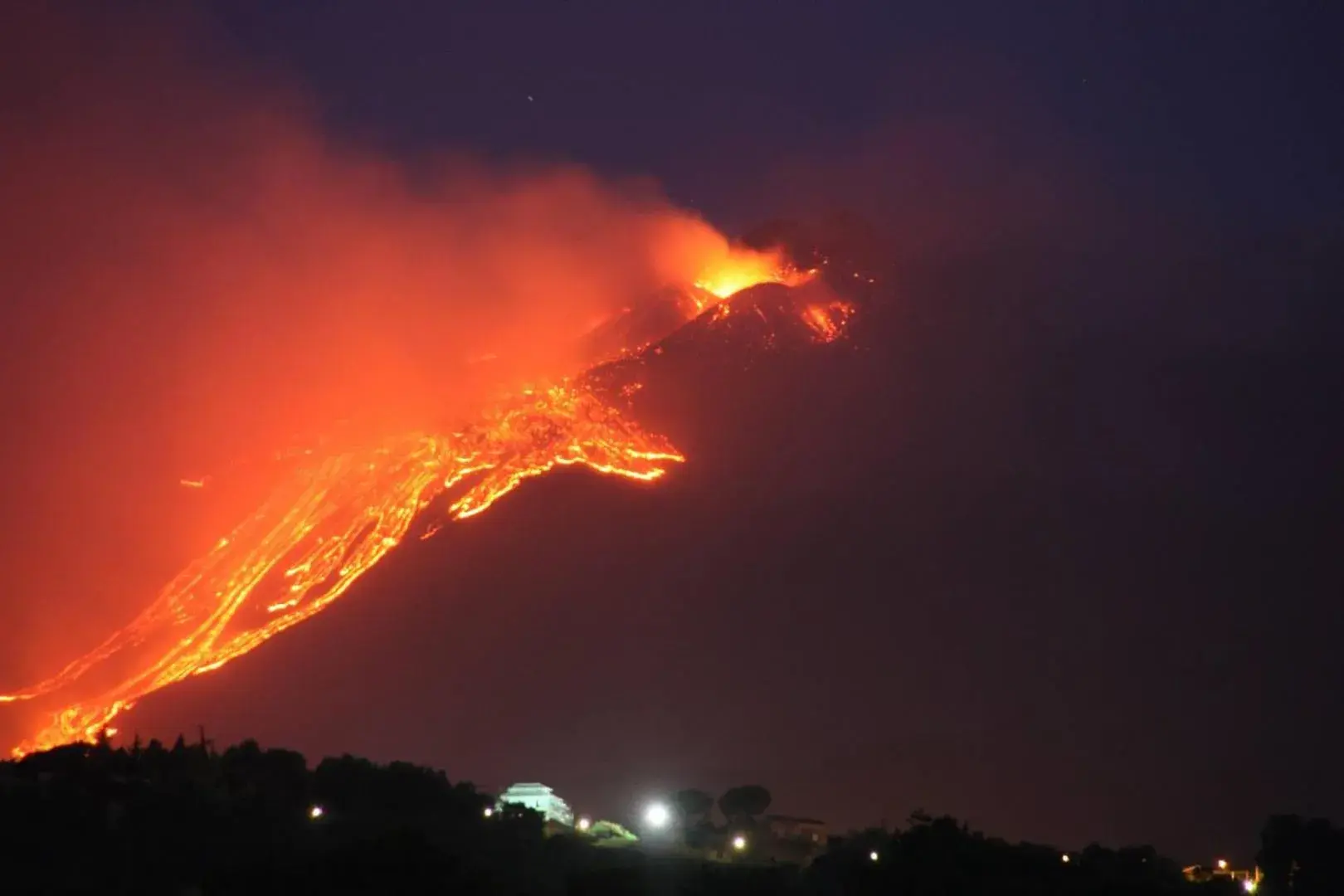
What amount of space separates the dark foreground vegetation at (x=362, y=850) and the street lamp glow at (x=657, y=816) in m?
4.97

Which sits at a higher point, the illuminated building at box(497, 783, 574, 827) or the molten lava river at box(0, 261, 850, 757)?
the molten lava river at box(0, 261, 850, 757)

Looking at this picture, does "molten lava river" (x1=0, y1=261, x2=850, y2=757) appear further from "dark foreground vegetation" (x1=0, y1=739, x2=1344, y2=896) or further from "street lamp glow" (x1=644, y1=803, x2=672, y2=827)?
"street lamp glow" (x1=644, y1=803, x2=672, y2=827)

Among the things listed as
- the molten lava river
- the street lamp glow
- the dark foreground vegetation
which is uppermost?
the molten lava river

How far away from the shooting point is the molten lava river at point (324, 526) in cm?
4509

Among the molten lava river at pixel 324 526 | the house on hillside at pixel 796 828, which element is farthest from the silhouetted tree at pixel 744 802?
the molten lava river at pixel 324 526

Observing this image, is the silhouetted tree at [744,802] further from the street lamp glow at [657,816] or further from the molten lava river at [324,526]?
the molten lava river at [324,526]

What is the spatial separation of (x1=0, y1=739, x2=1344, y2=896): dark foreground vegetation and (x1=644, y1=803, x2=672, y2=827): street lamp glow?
4969 mm

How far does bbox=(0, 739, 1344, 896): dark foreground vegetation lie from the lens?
23.6 m

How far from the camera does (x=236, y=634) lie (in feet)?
151

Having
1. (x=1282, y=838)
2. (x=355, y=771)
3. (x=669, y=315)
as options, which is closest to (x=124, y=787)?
(x=355, y=771)

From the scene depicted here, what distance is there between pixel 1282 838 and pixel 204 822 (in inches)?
1114

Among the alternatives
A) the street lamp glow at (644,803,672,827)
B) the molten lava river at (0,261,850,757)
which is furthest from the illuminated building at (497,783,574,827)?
the molten lava river at (0,261,850,757)

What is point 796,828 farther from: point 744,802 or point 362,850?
point 362,850

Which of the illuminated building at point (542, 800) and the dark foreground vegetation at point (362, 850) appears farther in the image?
the illuminated building at point (542, 800)
